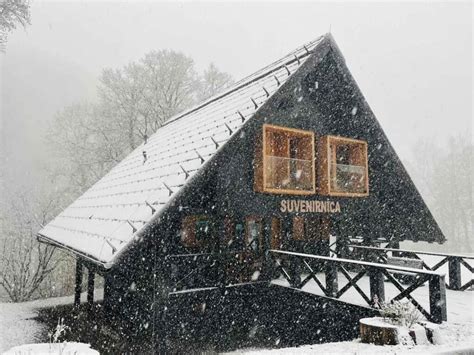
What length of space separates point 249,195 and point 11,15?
9071 mm

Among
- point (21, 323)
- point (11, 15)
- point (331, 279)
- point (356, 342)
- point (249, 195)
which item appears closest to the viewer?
point (356, 342)

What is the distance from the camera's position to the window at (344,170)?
38.1ft

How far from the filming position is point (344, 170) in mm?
12148

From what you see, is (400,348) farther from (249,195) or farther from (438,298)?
(249,195)

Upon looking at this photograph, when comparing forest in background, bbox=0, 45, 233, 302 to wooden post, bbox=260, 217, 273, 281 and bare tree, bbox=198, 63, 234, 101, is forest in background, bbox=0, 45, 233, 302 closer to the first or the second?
bare tree, bbox=198, 63, 234, 101

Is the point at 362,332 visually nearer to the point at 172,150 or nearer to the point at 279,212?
the point at 279,212

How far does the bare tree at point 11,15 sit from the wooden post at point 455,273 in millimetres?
14265

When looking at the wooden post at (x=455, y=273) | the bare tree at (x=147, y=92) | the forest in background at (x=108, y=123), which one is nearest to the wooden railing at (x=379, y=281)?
the wooden post at (x=455, y=273)

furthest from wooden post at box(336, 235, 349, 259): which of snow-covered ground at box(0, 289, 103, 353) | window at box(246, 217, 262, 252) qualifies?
snow-covered ground at box(0, 289, 103, 353)

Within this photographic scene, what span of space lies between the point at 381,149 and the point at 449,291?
486cm

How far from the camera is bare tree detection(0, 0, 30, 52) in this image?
37.2ft

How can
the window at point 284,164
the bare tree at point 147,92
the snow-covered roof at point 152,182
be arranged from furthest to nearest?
the bare tree at point 147,92 → the window at point 284,164 → the snow-covered roof at point 152,182

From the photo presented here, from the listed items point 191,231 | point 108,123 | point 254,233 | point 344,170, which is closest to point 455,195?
point 344,170

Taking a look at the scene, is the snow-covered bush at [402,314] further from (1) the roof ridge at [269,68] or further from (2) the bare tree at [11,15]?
(2) the bare tree at [11,15]
